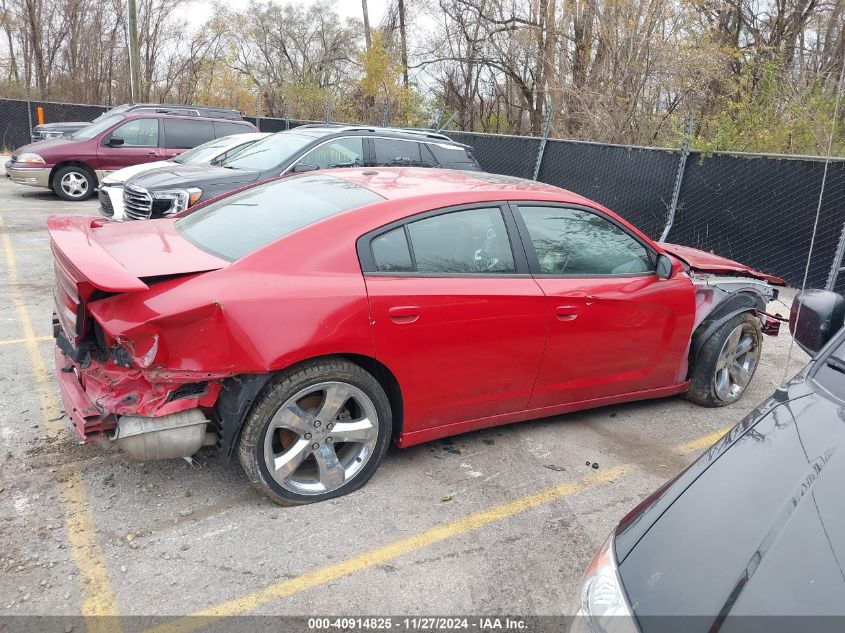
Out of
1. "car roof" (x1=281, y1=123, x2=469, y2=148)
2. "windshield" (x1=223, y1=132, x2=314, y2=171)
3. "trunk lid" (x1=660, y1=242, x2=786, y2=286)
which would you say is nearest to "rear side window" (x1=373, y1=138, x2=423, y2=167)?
"car roof" (x1=281, y1=123, x2=469, y2=148)

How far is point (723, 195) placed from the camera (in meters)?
9.56

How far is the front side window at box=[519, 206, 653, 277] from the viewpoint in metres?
3.92

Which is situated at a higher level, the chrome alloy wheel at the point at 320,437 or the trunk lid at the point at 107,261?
the trunk lid at the point at 107,261

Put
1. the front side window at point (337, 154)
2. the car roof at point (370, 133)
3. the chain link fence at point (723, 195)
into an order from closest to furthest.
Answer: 1. the chain link fence at point (723, 195)
2. the front side window at point (337, 154)
3. the car roof at point (370, 133)

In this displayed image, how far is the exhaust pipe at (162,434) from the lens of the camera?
297cm

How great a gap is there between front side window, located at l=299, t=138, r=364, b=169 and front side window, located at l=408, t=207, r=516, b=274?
17.2ft

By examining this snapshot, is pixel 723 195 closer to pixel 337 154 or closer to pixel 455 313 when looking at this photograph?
pixel 337 154

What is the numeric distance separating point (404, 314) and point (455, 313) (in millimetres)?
289

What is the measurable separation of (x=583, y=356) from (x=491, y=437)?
74 cm

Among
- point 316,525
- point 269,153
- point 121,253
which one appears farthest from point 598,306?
point 269,153

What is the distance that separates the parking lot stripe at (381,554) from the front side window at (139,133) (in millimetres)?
12055

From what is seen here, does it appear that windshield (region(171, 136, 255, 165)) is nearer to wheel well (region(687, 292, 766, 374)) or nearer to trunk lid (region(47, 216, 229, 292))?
trunk lid (region(47, 216, 229, 292))

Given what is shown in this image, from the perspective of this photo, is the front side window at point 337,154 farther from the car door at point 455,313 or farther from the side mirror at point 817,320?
the side mirror at point 817,320

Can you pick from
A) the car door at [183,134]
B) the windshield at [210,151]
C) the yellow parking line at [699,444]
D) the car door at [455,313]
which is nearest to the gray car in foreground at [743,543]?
the car door at [455,313]
